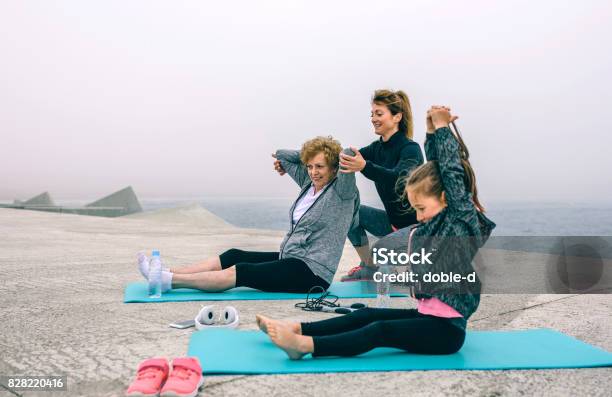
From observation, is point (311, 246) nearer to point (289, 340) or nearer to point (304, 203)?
point (304, 203)

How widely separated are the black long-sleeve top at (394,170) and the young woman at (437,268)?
5.65 feet

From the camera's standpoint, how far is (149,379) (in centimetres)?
206

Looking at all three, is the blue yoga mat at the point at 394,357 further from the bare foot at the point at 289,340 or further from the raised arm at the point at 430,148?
the raised arm at the point at 430,148

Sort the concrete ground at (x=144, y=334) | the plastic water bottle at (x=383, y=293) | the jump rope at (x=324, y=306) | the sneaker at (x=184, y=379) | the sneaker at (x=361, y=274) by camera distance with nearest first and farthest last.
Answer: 1. the sneaker at (x=184, y=379)
2. the concrete ground at (x=144, y=334)
3. the jump rope at (x=324, y=306)
4. the plastic water bottle at (x=383, y=293)
5. the sneaker at (x=361, y=274)

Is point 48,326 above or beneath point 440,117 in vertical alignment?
beneath

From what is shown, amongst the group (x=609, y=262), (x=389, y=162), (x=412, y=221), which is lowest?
(x=609, y=262)

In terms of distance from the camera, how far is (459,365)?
8.06ft

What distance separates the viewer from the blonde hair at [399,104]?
4.67m

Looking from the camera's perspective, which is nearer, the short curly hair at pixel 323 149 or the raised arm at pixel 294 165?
the short curly hair at pixel 323 149

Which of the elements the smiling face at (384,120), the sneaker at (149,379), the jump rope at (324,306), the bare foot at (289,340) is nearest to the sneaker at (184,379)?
the sneaker at (149,379)

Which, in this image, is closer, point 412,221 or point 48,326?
point 48,326

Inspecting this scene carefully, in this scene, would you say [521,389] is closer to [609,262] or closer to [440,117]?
[440,117]

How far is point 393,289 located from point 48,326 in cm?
291

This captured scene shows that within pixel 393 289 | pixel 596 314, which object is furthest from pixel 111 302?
pixel 596 314
